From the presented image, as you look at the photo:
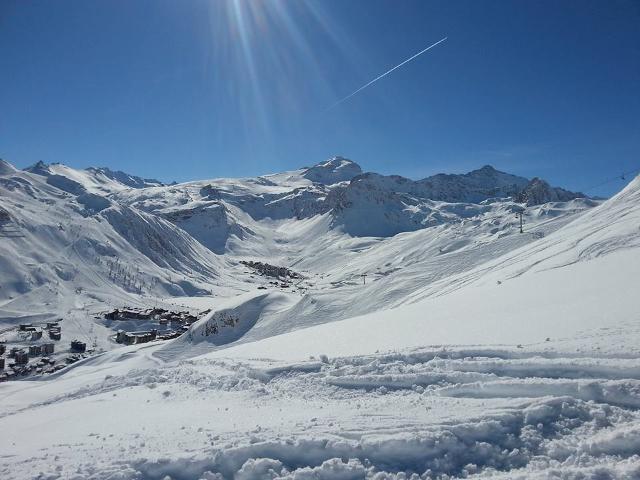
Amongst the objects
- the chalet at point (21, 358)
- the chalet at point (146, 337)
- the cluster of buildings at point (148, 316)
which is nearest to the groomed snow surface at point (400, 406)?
the chalet at point (21, 358)

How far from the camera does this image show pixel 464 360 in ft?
33.6

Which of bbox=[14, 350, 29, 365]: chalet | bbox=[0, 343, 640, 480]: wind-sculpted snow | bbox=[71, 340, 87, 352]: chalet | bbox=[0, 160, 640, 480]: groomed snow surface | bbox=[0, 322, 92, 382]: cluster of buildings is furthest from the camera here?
bbox=[71, 340, 87, 352]: chalet

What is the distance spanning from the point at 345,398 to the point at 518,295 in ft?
35.6

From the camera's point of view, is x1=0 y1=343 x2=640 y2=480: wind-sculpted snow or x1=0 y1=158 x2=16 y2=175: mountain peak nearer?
x1=0 y1=343 x2=640 y2=480: wind-sculpted snow

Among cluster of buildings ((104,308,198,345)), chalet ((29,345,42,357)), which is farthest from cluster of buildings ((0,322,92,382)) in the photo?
cluster of buildings ((104,308,198,345))

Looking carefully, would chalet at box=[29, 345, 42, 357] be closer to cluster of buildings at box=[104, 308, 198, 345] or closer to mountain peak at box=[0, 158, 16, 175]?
cluster of buildings at box=[104, 308, 198, 345]

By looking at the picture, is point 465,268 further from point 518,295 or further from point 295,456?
point 295,456

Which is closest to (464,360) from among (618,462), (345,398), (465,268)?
(345,398)

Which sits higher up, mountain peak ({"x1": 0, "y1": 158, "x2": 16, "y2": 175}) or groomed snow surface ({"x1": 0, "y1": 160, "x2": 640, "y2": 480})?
mountain peak ({"x1": 0, "y1": 158, "x2": 16, "y2": 175})

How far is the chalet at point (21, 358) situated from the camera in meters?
47.9

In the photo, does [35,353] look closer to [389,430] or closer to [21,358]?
[21,358]

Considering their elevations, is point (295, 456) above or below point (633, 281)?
below

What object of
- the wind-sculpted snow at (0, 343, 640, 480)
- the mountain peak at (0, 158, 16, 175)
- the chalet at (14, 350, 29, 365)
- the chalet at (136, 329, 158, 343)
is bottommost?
the wind-sculpted snow at (0, 343, 640, 480)

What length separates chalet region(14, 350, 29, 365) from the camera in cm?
4794
